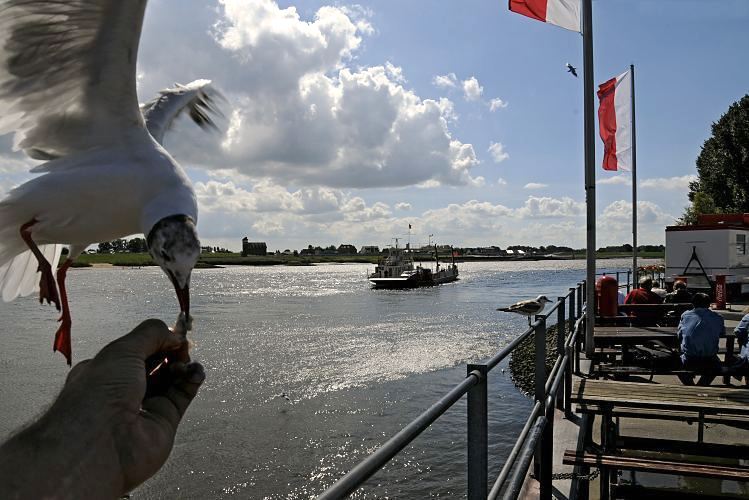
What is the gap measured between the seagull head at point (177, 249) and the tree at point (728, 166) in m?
38.6

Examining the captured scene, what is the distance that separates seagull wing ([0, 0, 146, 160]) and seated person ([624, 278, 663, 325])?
25.0 feet

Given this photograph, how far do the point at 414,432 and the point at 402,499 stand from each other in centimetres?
911

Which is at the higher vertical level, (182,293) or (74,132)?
(74,132)

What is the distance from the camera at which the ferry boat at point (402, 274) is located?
226ft

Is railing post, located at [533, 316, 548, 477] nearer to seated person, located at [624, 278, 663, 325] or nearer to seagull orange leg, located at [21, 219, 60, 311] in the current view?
seagull orange leg, located at [21, 219, 60, 311]

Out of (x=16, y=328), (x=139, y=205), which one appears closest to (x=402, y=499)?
(x=139, y=205)

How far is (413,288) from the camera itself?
6962 cm

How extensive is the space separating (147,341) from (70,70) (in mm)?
3029

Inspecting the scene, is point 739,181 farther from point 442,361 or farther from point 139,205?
point 139,205

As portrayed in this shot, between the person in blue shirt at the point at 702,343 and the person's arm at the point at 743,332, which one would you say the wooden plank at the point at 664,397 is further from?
the person's arm at the point at 743,332

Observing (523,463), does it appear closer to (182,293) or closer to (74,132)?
(182,293)

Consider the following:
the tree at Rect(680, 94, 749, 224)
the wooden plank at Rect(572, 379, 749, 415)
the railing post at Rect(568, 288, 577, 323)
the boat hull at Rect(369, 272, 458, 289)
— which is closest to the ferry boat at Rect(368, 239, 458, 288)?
the boat hull at Rect(369, 272, 458, 289)

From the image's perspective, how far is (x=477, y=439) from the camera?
232cm

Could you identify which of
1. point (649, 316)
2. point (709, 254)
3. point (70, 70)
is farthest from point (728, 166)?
point (70, 70)
